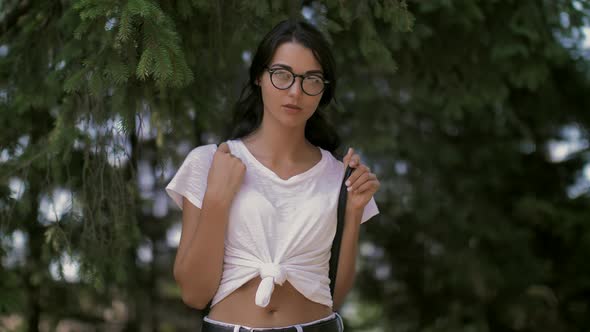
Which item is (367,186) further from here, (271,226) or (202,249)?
(202,249)

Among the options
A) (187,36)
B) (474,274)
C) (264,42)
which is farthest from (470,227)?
(264,42)

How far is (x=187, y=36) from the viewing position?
3439 millimetres

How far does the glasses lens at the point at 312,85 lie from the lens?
98.9 inches

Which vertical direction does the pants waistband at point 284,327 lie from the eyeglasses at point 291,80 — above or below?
below

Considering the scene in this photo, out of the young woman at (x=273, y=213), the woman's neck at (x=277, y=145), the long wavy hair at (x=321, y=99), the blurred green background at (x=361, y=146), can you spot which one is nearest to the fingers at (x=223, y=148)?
the young woman at (x=273, y=213)

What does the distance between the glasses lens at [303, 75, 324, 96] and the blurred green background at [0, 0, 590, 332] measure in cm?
55

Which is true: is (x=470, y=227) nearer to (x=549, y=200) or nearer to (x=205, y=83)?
(x=549, y=200)

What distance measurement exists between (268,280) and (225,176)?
37cm

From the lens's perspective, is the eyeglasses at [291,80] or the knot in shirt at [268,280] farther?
the eyeglasses at [291,80]

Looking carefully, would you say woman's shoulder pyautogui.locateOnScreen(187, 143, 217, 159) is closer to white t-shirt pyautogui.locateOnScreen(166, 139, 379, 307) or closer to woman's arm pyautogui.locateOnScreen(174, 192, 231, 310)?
white t-shirt pyautogui.locateOnScreen(166, 139, 379, 307)

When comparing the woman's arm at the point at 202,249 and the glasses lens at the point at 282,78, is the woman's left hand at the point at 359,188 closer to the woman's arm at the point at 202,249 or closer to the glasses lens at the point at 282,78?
the glasses lens at the point at 282,78

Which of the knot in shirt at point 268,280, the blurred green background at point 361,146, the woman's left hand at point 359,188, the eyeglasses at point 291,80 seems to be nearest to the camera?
the knot in shirt at point 268,280

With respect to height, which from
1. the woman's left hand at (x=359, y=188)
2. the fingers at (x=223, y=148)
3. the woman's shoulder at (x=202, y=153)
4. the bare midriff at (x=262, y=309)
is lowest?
the bare midriff at (x=262, y=309)

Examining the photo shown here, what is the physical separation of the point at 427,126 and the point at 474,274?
1.53m
